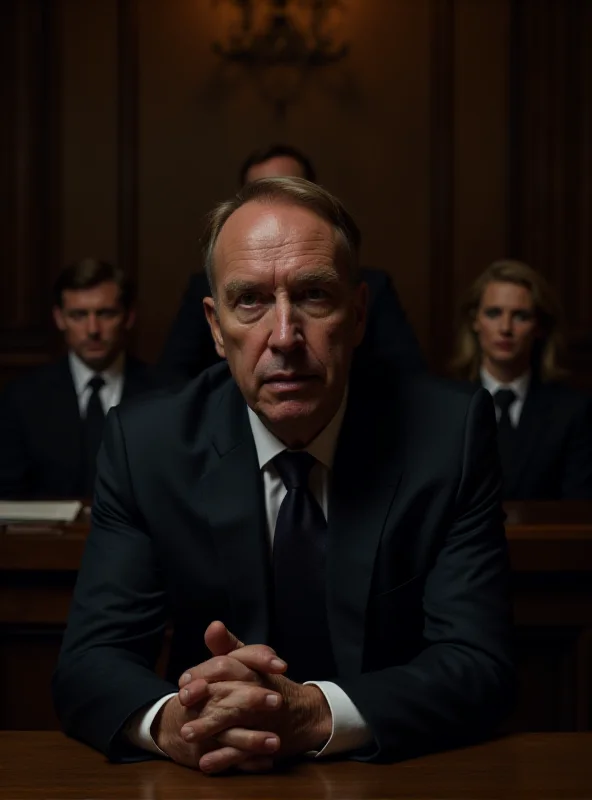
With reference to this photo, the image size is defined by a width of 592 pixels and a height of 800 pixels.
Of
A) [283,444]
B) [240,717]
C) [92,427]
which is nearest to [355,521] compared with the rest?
[283,444]

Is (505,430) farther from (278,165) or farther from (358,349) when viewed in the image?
(278,165)

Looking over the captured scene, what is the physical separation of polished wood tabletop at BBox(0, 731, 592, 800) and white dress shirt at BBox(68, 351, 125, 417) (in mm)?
3482

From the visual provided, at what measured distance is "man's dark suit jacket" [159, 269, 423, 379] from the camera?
4.19 meters

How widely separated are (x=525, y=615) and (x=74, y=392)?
8.84 feet

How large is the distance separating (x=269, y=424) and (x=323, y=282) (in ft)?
0.85

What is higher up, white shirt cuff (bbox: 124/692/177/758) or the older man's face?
the older man's face

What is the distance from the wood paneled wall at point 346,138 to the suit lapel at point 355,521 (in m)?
3.89

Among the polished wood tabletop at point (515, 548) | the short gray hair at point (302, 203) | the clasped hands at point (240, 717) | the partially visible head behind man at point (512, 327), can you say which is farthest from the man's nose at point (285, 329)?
the partially visible head behind man at point (512, 327)

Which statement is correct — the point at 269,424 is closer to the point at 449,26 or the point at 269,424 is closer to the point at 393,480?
the point at 393,480

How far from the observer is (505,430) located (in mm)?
4777

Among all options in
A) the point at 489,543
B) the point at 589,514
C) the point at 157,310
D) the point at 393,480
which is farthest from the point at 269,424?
the point at 157,310

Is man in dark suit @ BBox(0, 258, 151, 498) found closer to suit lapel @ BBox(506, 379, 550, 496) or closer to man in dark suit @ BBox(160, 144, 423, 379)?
man in dark suit @ BBox(160, 144, 423, 379)

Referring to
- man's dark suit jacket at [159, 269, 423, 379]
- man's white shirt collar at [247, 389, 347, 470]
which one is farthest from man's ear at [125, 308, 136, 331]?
man's white shirt collar at [247, 389, 347, 470]

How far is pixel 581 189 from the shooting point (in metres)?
5.85
